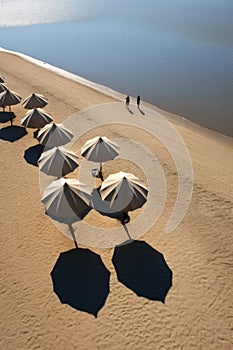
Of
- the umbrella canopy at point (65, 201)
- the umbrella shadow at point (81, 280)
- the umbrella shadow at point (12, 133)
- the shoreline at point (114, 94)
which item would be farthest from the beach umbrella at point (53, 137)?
the shoreline at point (114, 94)

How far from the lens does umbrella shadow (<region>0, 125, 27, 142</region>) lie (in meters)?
20.3

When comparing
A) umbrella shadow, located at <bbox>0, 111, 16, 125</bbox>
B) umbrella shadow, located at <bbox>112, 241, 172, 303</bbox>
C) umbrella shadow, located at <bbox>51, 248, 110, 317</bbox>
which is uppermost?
umbrella shadow, located at <bbox>112, 241, 172, 303</bbox>

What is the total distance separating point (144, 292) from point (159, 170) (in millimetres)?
7821

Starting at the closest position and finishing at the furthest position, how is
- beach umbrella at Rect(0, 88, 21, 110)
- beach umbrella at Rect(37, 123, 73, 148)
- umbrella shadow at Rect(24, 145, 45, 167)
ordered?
1. beach umbrella at Rect(37, 123, 73, 148)
2. umbrella shadow at Rect(24, 145, 45, 167)
3. beach umbrella at Rect(0, 88, 21, 110)

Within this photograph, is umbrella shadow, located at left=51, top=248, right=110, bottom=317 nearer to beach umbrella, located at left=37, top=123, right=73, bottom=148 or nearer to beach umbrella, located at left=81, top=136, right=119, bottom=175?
beach umbrella, located at left=81, top=136, right=119, bottom=175

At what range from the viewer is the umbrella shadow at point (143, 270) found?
10906mm

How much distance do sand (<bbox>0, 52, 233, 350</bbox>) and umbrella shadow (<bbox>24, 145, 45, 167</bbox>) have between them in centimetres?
103

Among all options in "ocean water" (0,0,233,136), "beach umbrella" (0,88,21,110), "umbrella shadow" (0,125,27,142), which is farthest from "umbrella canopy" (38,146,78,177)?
"ocean water" (0,0,233,136)

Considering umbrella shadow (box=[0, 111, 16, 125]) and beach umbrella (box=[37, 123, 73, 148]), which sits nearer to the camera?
beach umbrella (box=[37, 123, 73, 148])

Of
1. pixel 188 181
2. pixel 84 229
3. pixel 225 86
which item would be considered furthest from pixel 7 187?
pixel 225 86

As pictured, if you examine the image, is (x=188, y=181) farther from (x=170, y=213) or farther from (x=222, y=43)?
(x=222, y=43)

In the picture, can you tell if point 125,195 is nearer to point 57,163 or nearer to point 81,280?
point 81,280

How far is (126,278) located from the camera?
11.3 meters

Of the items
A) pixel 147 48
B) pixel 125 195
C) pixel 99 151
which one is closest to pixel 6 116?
pixel 99 151
